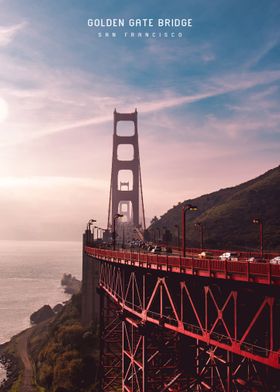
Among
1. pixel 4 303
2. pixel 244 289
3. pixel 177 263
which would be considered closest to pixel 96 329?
pixel 177 263

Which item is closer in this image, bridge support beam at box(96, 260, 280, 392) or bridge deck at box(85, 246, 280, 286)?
bridge deck at box(85, 246, 280, 286)

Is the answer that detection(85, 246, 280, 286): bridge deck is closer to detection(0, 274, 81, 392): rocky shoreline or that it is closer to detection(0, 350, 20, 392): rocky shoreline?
detection(0, 350, 20, 392): rocky shoreline

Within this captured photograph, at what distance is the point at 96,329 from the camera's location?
62938 millimetres

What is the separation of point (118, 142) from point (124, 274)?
85.1 metres

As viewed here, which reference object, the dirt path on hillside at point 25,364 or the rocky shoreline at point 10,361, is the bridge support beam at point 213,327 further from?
the rocky shoreline at point 10,361

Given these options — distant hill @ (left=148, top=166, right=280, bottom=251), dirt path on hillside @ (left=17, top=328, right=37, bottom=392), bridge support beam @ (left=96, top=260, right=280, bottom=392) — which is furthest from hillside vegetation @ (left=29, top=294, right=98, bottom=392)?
distant hill @ (left=148, top=166, right=280, bottom=251)

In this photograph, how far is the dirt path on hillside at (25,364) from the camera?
56.2 m

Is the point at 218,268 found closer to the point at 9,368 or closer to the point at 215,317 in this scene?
the point at 215,317

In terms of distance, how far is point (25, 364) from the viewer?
68.3 m

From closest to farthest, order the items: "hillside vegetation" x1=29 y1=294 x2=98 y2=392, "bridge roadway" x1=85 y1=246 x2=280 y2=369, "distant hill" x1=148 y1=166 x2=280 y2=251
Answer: "bridge roadway" x1=85 y1=246 x2=280 y2=369, "hillside vegetation" x1=29 y1=294 x2=98 y2=392, "distant hill" x1=148 y1=166 x2=280 y2=251

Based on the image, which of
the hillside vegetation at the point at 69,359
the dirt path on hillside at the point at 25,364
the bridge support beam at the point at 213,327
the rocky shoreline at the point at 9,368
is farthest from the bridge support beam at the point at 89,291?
the bridge support beam at the point at 213,327

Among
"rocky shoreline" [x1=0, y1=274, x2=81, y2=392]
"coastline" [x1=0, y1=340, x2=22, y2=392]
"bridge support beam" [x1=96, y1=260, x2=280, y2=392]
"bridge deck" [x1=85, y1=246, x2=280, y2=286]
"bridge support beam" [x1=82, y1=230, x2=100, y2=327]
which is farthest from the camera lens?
"bridge support beam" [x1=82, y1=230, x2=100, y2=327]

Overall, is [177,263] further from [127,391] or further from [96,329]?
[96,329]

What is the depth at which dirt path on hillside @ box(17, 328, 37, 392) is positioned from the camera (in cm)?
5616
